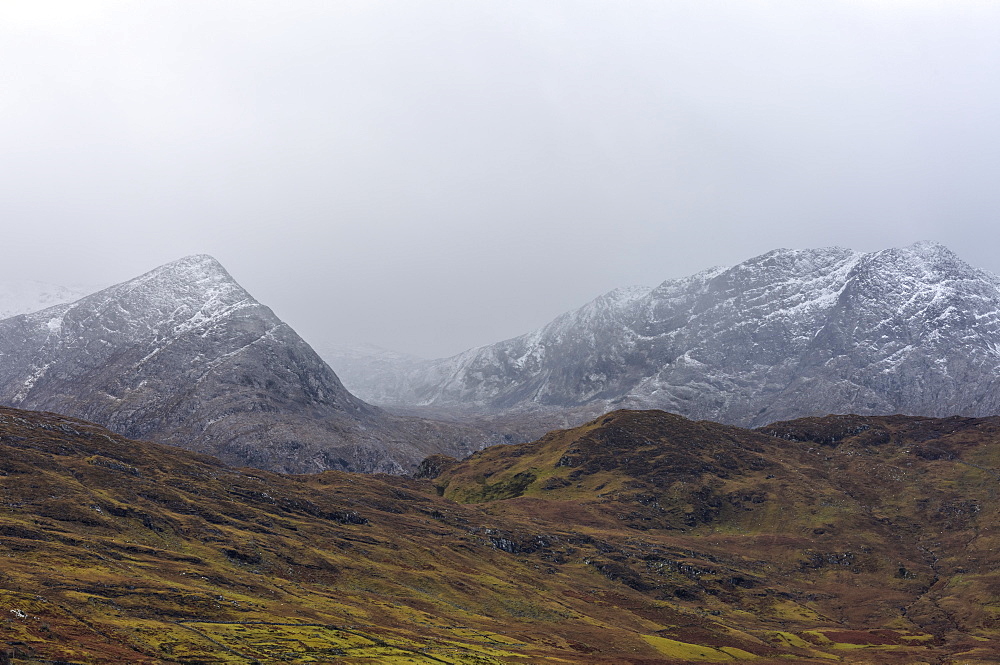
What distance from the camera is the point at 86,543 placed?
98.5m

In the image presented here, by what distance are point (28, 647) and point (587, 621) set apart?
105 meters

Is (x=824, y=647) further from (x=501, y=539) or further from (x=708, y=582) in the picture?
(x=501, y=539)

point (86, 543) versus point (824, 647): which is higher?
point (86, 543)

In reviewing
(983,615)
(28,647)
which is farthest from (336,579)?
(983,615)

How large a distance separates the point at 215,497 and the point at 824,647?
141290 millimetres

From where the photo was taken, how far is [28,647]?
174ft

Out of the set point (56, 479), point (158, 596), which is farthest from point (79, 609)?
point (56, 479)

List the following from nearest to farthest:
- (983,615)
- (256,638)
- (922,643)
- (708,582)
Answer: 1. (256,638)
2. (922,643)
3. (983,615)
4. (708,582)

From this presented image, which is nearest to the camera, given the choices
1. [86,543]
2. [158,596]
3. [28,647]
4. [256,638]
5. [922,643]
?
[28,647]

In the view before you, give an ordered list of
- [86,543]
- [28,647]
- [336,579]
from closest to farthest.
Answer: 1. [28,647]
2. [86,543]
3. [336,579]

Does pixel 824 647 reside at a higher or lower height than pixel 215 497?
lower

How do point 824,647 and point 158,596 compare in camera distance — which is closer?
point 158,596

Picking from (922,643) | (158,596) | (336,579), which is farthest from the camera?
(922,643)

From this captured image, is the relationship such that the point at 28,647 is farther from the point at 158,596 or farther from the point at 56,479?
the point at 56,479
